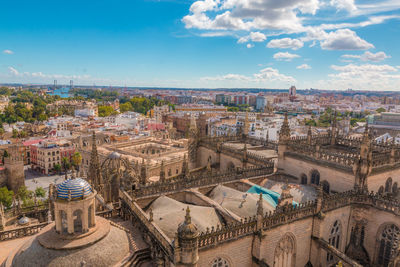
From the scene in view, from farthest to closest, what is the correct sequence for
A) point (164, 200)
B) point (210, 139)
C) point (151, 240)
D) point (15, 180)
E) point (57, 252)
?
point (15, 180) < point (210, 139) < point (164, 200) < point (151, 240) < point (57, 252)

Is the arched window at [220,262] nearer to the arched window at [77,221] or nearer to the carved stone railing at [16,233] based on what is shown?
the arched window at [77,221]

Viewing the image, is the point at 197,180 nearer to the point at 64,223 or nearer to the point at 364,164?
the point at 64,223

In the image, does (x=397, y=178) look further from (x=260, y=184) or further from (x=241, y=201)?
(x=241, y=201)

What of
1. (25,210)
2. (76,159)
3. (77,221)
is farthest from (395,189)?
(76,159)

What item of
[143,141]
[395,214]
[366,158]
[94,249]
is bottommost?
[143,141]

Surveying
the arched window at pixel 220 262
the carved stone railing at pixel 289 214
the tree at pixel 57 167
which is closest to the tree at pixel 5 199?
the tree at pixel 57 167

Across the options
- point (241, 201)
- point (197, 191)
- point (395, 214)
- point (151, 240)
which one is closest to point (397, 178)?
point (395, 214)
